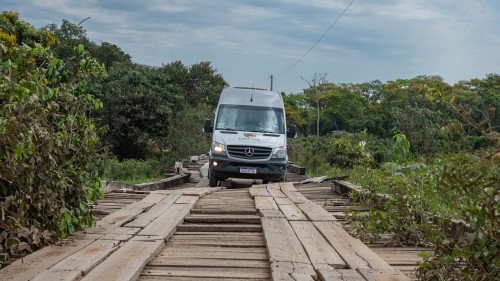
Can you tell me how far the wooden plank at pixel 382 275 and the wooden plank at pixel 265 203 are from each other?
3.75 meters

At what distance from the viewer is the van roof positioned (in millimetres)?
16453

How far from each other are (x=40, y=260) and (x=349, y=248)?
245cm

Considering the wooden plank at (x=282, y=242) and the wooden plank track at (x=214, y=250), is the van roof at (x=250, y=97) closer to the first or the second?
the wooden plank track at (x=214, y=250)

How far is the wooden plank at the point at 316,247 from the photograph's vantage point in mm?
4673

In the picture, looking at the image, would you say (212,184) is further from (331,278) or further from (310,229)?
(331,278)

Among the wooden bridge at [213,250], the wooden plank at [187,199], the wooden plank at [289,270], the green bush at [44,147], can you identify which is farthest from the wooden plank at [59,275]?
the wooden plank at [187,199]

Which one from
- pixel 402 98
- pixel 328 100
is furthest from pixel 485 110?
pixel 328 100

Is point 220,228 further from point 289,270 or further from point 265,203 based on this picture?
point 265,203

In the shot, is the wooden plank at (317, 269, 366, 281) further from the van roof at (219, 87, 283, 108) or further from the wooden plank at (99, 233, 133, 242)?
the van roof at (219, 87, 283, 108)

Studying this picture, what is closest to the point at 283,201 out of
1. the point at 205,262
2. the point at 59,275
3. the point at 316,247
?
the point at 316,247

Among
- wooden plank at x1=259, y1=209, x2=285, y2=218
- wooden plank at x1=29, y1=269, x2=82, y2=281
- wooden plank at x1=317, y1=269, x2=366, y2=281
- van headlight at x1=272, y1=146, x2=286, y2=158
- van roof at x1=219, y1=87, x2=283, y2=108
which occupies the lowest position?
wooden plank at x1=259, y1=209, x2=285, y2=218

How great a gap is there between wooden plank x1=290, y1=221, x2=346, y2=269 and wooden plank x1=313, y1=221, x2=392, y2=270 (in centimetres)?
5

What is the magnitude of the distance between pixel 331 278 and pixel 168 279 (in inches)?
43.0

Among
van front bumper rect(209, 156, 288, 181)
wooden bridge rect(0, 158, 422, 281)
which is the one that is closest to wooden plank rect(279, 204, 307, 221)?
wooden bridge rect(0, 158, 422, 281)
